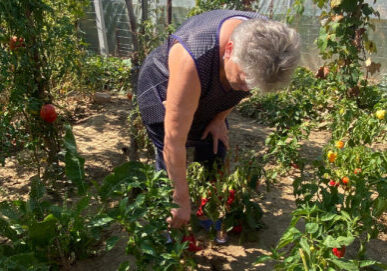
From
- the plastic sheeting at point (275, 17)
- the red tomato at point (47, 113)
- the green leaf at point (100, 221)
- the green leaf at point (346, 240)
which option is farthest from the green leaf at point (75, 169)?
the plastic sheeting at point (275, 17)

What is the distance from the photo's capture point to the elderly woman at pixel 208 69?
1113 millimetres

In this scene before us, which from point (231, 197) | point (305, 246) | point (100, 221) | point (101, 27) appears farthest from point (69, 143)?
point (101, 27)

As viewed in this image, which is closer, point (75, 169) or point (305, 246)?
point (305, 246)

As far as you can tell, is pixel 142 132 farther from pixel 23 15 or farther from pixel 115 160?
pixel 23 15

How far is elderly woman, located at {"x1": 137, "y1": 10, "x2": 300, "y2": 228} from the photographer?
3.65 feet

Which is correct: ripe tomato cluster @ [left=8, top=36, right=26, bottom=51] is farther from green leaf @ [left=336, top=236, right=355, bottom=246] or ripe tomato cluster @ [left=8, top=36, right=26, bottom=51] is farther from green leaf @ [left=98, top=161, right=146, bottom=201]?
green leaf @ [left=336, top=236, right=355, bottom=246]

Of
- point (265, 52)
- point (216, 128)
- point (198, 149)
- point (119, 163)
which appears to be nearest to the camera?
point (265, 52)

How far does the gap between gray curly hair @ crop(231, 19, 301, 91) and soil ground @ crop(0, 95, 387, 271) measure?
1024mm

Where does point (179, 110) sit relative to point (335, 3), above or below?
below

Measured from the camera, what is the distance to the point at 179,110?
1223 millimetres

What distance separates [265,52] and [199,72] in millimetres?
252

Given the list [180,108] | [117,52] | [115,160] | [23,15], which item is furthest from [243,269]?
[117,52]

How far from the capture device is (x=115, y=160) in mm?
2795

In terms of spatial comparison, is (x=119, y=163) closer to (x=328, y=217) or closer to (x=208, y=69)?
(x=208, y=69)
